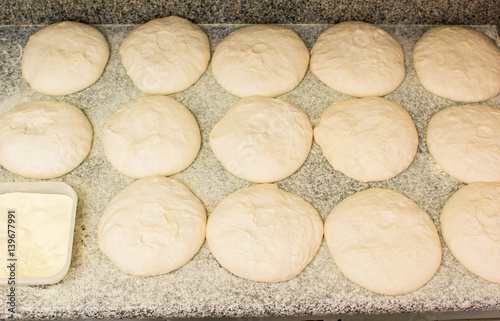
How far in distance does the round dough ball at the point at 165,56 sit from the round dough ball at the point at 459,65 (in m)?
0.95

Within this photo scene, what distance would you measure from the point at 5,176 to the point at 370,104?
→ 147cm

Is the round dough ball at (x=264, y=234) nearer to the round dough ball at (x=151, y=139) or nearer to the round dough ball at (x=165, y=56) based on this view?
the round dough ball at (x=151, y=139)

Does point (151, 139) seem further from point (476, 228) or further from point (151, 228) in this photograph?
point (476, 228)

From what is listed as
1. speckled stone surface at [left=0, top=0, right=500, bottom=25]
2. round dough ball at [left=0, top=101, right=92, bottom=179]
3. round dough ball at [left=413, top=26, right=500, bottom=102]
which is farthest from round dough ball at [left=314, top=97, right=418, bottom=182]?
round dough ball at [left=0, top=101, right=92, bottom=179]

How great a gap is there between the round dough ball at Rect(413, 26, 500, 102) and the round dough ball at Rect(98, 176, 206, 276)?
3.65 feet

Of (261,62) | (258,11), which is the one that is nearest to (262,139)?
(261,62)

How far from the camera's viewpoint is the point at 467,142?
1473mm

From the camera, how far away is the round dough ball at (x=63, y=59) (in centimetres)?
157

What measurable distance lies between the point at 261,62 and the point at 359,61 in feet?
1.35

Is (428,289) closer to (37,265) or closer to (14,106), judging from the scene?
(37,265)

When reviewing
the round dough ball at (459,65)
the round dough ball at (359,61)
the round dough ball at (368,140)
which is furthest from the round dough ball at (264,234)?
the round dough ball at (459,65)

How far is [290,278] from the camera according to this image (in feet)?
4.34

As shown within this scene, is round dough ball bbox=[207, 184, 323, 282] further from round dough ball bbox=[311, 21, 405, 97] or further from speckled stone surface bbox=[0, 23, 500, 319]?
round dough ball bbox=[311, 21, 405, 97]

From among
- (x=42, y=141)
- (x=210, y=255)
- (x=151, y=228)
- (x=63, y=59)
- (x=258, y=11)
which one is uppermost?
(x=258, y=11)
